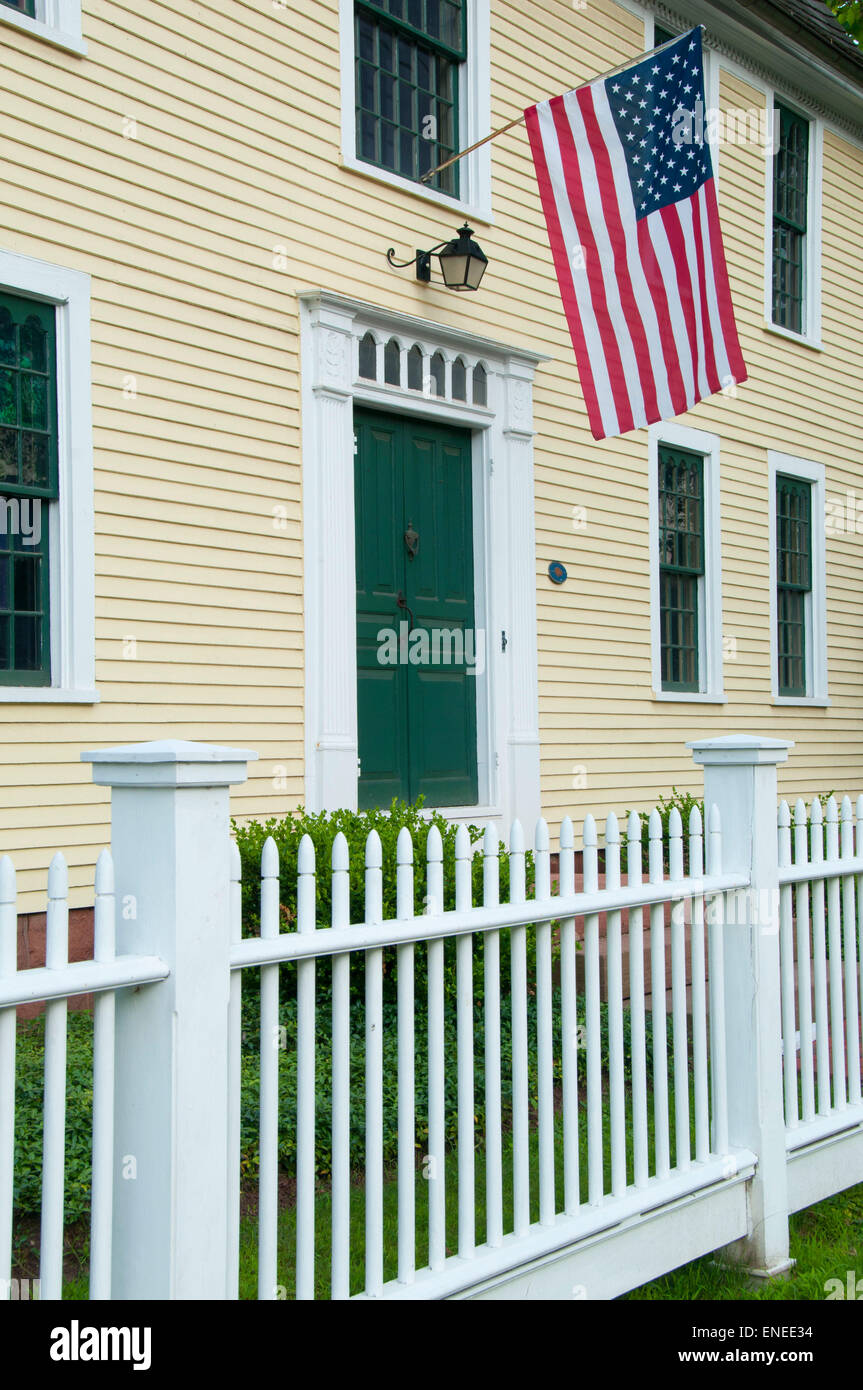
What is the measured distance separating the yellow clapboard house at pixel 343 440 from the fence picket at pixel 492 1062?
11.8 ft

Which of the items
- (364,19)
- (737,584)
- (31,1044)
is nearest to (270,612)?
(31,1044)

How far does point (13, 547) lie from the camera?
250 inches

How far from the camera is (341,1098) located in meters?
2.85

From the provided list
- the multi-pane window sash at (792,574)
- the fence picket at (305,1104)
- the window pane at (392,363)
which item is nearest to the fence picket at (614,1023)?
the fence picket at (305,1104)

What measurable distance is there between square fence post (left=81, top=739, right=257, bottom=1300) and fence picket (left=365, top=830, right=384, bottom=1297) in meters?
0.44

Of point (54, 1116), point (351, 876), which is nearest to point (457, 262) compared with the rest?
point (351, 876)

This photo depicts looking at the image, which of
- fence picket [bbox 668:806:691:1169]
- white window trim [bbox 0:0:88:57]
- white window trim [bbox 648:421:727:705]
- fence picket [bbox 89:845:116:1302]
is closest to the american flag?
white window trim [bbox 0:0:88:57]

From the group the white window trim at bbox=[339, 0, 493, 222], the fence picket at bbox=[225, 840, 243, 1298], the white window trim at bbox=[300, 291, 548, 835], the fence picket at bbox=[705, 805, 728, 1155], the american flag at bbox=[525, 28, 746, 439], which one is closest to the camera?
the fence picket at bbox=[225, 840, 243, 1298]

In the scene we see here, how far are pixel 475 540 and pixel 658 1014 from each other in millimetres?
5687

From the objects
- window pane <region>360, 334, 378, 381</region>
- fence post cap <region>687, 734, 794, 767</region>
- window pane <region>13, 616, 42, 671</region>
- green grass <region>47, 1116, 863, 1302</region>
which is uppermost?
window pane <region>360, 334, 378, 381</region>

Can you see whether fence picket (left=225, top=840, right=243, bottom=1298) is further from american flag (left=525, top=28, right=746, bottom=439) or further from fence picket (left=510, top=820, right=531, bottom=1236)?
american flag (left=525, top=28, right=746, bottom=439)

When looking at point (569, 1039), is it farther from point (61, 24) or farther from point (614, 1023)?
point (61, 24)

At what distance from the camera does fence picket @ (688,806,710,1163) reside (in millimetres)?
3986
